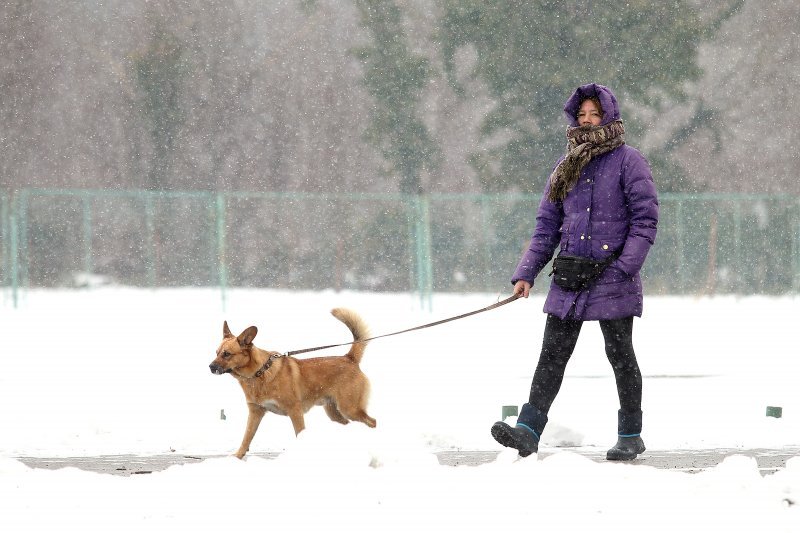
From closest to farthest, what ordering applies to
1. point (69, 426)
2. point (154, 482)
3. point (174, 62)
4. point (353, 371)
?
point (154, 482), point (353, 371), point (69, 426), point (174, 62)

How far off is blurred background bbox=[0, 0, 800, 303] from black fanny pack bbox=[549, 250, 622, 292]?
608 inches

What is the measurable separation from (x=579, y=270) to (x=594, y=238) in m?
0.20

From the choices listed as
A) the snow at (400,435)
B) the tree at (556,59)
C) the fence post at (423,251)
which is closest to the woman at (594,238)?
the snow at (400,435)

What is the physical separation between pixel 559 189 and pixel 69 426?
146 inches

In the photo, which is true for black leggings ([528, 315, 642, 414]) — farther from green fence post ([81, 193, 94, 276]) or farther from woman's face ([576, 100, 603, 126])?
green fence post ([81, 193, 94, 276])

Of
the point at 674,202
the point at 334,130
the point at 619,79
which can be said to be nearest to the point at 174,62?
the point at 334,130

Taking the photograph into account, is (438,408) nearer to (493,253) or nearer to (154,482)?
(154,482)

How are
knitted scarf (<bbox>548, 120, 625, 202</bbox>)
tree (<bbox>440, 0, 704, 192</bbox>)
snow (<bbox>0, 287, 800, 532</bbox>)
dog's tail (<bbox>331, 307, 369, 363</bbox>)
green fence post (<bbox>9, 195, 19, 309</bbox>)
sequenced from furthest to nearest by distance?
tree (<bbox>440, 0, 704, 192</bbox>) → green fence post (<bbox>9, 195, 19, 309</bbox>) → dog's tail (<bbox>331, 307, 369, 363</bbox>) → knitted scarf (<bbox>548, 120, 625, 202</bbox>) → snow (<bbox>0, 287, 800, 532</bbox>)

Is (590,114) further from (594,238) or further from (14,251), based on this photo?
(14,251)

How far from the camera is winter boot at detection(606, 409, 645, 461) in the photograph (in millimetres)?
6559

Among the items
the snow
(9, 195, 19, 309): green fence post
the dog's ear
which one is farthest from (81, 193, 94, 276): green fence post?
the dog's ear

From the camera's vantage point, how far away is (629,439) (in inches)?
259

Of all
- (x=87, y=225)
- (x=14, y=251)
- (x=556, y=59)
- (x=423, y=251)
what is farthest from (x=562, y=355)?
(x=556, y=59)

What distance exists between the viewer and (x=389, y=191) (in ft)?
119
